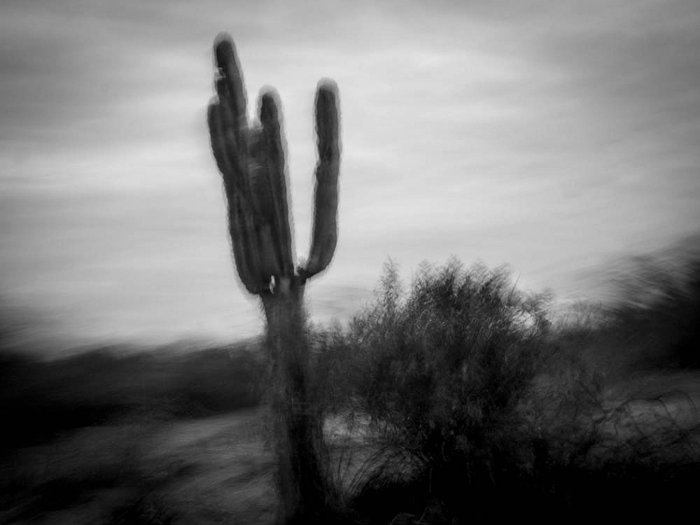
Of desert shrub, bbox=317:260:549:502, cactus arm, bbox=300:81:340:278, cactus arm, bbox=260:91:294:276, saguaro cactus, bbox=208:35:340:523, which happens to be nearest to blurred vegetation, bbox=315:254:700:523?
desert shrub, bbox=317:260:549:502

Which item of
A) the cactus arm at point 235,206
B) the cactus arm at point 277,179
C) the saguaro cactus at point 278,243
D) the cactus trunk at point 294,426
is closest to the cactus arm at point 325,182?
the saguaro cactus at point 278,243

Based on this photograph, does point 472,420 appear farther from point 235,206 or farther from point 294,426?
point 235,206

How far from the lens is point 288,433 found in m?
12.3

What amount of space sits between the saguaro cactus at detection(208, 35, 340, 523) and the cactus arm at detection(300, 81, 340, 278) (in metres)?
0.02

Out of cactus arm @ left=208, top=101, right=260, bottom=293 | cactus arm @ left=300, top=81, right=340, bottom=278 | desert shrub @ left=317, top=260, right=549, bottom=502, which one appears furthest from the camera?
cactus arm @ left=300, top=81, right=340, bottom=278

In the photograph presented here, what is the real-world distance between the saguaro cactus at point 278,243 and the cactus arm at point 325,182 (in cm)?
2

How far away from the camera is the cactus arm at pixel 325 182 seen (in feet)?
42.8

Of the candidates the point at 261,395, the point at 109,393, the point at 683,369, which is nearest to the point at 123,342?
the point at 109,393

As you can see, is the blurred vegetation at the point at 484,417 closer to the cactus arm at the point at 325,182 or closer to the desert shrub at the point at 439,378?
A: the desert shrub at the point at 439,378

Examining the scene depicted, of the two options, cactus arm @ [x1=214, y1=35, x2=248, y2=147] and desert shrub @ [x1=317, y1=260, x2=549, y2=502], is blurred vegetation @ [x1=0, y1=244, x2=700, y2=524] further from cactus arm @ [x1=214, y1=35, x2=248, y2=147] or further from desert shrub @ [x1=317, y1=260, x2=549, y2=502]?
cactus arm @ [x1=214, y1=35, x2=248, y2=147]

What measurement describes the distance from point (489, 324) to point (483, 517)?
126 inches

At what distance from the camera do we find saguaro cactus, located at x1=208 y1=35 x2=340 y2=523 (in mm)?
12305

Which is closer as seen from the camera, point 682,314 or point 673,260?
point 682,314

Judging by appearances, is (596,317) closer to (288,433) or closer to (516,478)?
(516,478)
